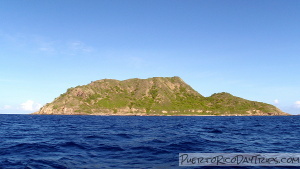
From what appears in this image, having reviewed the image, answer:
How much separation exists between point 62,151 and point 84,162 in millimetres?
5999

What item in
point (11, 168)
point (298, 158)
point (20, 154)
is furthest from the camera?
point (20, 154)

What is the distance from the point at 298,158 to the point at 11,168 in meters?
23.8

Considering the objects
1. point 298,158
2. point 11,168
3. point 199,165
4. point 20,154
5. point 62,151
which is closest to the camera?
point 11,168

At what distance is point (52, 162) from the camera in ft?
56.9

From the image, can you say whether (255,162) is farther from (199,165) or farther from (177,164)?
(177,164)

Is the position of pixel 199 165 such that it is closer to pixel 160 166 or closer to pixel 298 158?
pixel 160 166

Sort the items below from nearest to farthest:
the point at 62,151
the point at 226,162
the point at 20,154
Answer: the point at 226,162
the point at 20,154
the point at 62,151

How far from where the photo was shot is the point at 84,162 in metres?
17.4

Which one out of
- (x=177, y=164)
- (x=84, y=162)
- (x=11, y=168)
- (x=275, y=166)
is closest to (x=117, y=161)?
(x=84, y=162)

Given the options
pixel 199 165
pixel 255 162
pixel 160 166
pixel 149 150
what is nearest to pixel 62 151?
pixel 149 150

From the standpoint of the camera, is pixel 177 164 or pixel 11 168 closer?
pixel 11 168

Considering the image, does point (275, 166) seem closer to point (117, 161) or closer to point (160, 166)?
Answer: point (160, 166)

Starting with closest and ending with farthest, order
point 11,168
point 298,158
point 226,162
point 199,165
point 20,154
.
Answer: point 11,168 < point 199,165 < point 226,162 < point 298,158 < point 20,154

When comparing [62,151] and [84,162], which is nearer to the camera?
[84,162]
